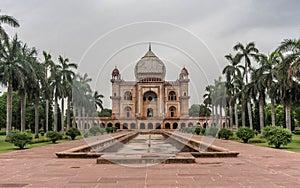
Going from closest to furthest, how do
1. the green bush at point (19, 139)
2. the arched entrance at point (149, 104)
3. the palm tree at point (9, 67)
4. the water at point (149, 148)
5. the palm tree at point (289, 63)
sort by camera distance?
the water at point (149, 148) < the green bush at point (19, 139) < the palm tree at point (289, 63) < the palm tree at point (9, 67) < the arched entrance at point (149, 104)

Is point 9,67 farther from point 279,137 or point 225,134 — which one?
point 279,137

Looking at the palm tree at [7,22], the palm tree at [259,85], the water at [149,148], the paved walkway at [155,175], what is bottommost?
the water at [149,148]

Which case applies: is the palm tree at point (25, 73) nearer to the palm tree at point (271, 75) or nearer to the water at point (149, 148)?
the water at point (149, 148)

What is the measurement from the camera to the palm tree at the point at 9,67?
24734 mm

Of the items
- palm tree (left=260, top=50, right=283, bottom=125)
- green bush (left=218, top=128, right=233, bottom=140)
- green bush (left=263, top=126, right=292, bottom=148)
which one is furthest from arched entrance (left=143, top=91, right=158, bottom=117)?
green bush (left=263, top=126, right=292, bottom=148)

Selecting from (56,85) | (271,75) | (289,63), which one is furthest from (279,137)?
(56,85)

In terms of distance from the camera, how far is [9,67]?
81.8 feet

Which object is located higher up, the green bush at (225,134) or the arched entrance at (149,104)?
the arched entrance at (149,104)

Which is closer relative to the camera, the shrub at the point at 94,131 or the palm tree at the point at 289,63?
the palm tree at the point at 289,63

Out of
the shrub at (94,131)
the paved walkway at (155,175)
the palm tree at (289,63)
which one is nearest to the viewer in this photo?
the paved walkway at (155,175)

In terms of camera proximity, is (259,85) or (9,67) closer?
(9,67)

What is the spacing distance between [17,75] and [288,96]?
19503 millimetres

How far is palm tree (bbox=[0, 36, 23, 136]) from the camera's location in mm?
24734

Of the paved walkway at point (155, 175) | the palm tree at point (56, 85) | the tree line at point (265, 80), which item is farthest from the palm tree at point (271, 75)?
the palm tree at point (56, 85)
